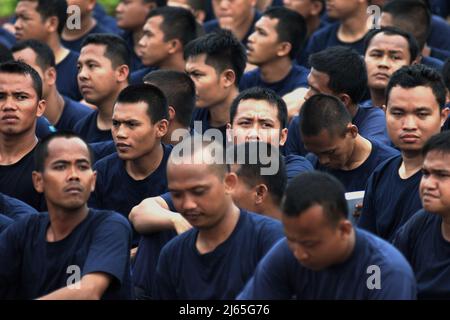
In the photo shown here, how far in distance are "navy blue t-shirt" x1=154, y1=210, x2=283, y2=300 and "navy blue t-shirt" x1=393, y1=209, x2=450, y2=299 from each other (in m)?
0.60

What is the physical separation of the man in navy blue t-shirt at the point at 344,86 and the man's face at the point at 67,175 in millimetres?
2033

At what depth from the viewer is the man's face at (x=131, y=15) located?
10961 millimetres

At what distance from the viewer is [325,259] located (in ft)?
15.4

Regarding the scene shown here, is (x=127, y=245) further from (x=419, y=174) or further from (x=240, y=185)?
(x=419, y=174)

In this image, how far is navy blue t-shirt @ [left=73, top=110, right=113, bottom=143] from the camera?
8.13 m

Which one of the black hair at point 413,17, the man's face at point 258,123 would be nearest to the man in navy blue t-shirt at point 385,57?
the black hair at point 413,17

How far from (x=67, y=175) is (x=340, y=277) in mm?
1482

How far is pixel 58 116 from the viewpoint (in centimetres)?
860

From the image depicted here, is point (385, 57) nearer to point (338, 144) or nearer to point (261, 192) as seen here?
point (338, 144)

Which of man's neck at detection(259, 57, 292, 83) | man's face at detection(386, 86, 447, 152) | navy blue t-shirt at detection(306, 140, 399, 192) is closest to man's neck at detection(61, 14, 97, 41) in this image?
man's neck at detection(259, 57, 292, 83)

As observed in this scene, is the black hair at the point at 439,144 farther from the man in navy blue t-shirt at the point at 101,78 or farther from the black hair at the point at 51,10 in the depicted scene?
the black hair at the point at 51,10

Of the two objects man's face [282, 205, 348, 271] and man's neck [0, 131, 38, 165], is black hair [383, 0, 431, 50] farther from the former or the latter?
man's face [282, 205, 348, 271]
